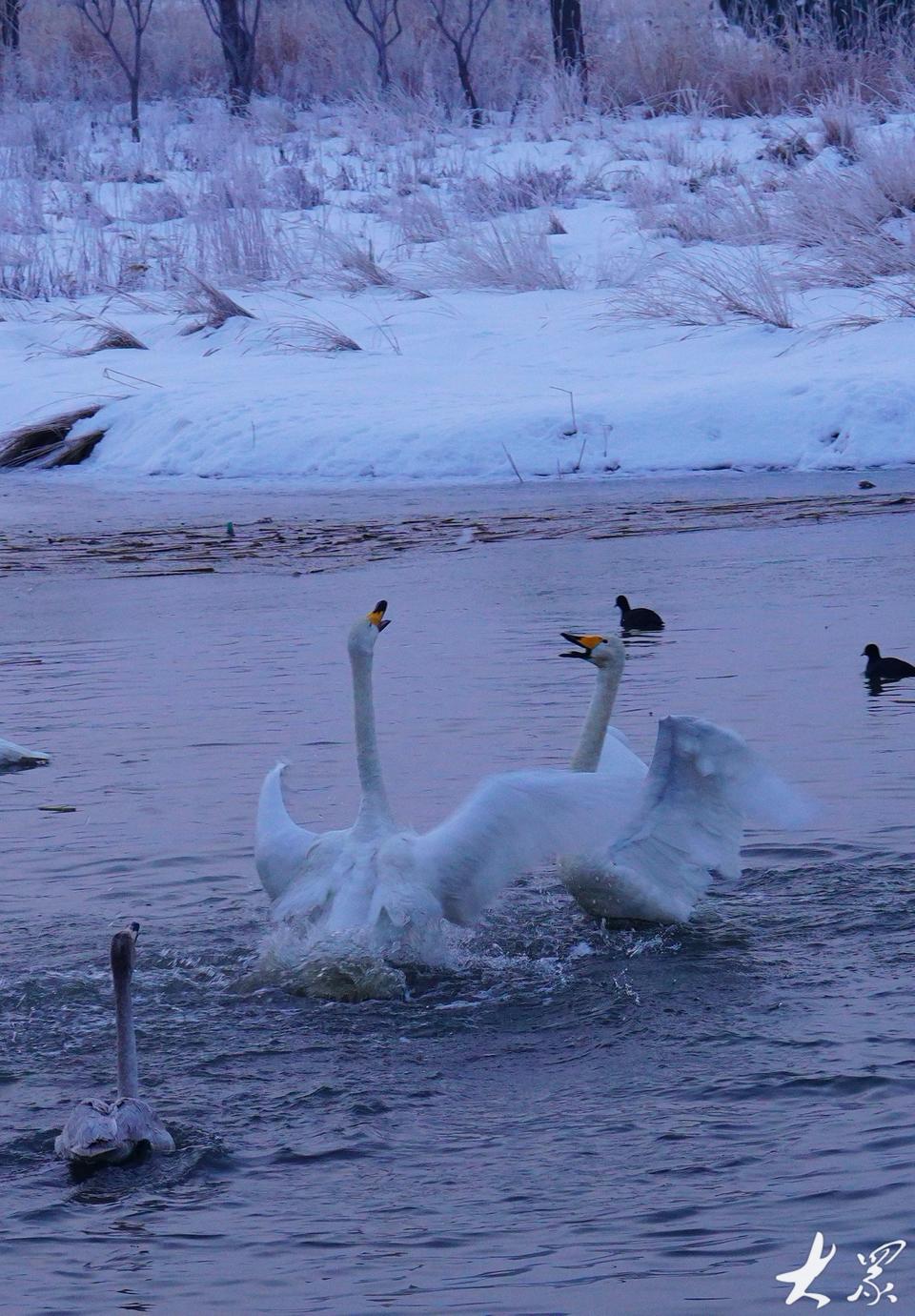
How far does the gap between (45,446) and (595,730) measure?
9.83 meters

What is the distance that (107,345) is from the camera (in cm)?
1705

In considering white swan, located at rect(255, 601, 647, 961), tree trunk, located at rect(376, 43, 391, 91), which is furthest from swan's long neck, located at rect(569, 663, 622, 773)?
tree trunk, located at rect(376, 43, 391, 91)

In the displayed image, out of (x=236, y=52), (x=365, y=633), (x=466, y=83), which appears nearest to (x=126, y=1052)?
(x=365, y=633)

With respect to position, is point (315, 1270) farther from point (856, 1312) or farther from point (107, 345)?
point (107, 345)

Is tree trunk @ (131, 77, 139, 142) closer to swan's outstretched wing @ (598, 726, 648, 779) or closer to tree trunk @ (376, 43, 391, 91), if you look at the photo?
tree trunk @ (376, 43, 391, 91)

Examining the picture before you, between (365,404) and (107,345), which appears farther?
(107,345)

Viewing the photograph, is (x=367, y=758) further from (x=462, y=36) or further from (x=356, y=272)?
(x=462, y=36)

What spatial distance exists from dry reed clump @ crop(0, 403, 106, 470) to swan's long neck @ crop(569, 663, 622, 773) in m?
9.52

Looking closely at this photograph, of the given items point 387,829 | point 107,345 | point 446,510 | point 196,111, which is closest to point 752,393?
point 446,510

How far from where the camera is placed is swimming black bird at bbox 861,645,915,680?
299 inches

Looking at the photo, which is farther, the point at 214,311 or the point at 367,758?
the point at 214,311

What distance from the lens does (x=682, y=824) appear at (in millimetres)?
5367

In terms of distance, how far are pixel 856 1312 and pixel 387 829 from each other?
2.29 m

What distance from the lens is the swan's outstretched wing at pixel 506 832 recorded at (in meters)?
4.82
